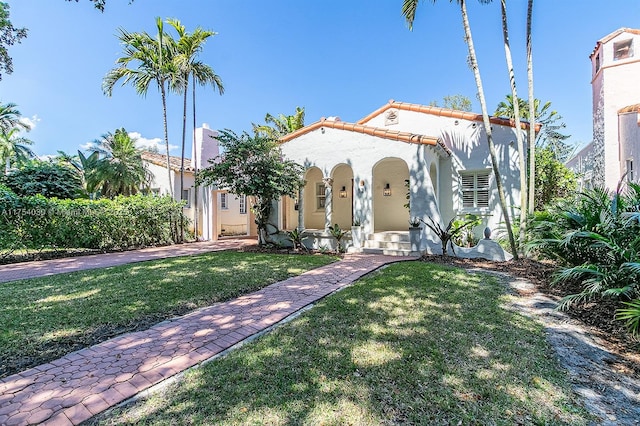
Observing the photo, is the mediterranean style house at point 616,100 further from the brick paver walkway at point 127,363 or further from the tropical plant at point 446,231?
the brick paver walkway at point 127,363

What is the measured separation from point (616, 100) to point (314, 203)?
14504 mm

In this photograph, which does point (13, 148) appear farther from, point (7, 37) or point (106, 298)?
point (106, 298)

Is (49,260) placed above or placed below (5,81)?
below

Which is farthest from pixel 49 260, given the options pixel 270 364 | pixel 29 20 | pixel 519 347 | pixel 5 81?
pixel 519 347

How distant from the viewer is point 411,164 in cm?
1175

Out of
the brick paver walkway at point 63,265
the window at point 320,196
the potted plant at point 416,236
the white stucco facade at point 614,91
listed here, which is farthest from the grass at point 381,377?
the white stucco facade at point 614,91

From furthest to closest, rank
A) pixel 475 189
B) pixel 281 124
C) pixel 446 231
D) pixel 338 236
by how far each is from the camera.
A: pixel 281 124, pixel 475 189, pixel 338 236, pixel 446 231

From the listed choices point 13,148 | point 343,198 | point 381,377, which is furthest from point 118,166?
point 381,377

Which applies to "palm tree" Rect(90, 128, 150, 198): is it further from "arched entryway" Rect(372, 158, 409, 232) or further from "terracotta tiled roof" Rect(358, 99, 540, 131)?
"arched entryway" Rect(372, 158, 409, 232)

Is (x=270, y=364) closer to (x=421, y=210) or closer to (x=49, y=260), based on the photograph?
(x=421, y=210)

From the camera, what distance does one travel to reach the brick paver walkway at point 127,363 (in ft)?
9.55

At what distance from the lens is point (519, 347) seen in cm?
416

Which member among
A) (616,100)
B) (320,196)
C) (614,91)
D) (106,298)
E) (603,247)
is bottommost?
(106,298)

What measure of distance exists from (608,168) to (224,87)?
19.5m
